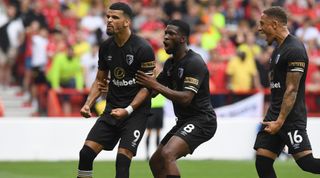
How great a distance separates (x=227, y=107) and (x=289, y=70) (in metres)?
10.3

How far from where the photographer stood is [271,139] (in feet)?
36.9

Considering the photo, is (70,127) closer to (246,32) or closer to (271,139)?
(246,32)

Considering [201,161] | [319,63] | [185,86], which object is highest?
[185,86]

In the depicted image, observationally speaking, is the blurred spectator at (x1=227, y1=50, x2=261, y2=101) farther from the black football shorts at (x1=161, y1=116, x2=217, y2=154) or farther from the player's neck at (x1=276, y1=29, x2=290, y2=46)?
the player's neck at (x1=276, y1=29, x2=290, y2=46)

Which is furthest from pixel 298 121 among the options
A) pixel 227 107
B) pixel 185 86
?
pixel 227 107

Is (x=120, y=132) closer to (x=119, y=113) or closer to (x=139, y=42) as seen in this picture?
(x=119, y=113)

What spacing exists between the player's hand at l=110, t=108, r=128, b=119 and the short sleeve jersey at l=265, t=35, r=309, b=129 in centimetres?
175

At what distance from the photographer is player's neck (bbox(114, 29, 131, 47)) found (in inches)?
470

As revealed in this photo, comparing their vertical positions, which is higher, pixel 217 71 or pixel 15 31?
pixel 15 31

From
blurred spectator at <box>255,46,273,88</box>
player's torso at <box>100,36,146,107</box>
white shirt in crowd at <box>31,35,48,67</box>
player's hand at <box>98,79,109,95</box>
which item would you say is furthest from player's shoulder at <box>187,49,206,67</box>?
blurred spectator at <box>255,46,273,88</box>

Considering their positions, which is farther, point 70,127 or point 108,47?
point 70,127

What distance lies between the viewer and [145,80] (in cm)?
1114

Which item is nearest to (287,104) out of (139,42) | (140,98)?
(140,98)

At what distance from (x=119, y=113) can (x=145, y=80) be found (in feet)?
1.92
